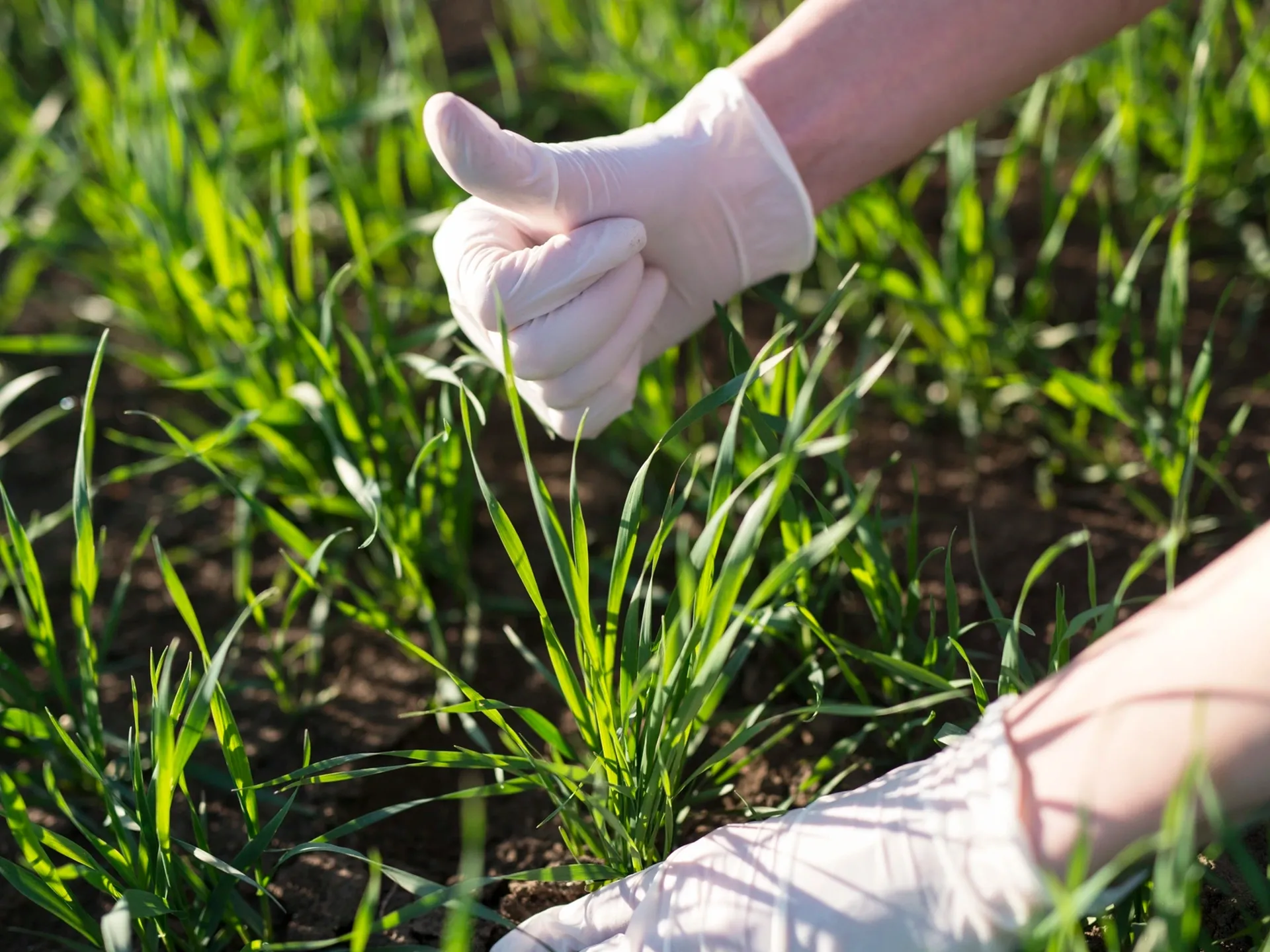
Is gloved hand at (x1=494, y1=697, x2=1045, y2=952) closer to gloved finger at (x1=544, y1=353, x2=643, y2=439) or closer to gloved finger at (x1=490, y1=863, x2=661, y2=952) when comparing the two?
gloved finger at (x1=490, y1=863, x2=661, y2=952)

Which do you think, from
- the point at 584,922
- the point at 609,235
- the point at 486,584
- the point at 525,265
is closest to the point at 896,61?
the point at 609,235

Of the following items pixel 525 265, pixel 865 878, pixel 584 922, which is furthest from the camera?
pixel 525 265

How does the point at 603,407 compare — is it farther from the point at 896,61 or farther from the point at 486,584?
the point at 896,61

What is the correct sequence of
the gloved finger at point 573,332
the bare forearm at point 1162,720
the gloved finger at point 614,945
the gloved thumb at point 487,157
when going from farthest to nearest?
the gloved finger at point 573,332, the gloved thumb at point 487,157, the gloved finger at point 614,945, the bare forearm at point 1162,720

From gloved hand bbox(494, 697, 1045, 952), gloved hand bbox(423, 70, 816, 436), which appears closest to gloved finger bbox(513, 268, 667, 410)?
gloved hand bbox(423, 70, 816, 436)

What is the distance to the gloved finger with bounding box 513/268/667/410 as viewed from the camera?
4.08ft

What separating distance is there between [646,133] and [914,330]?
23.9 inches

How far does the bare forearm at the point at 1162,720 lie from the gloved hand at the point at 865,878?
0.04 m

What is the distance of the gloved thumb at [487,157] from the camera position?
1.08 meters

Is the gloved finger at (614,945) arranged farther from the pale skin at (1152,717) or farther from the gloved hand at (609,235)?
the gloved hand at (609,235)

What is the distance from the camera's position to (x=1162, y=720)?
803 millimetres

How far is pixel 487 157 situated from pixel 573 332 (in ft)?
0.66

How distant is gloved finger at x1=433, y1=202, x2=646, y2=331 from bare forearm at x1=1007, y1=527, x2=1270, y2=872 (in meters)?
0.64

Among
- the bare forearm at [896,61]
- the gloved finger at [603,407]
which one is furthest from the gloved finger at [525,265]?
the bare forearm at [896,61]
